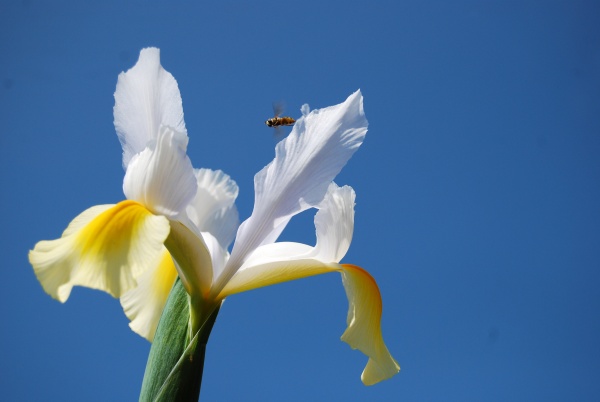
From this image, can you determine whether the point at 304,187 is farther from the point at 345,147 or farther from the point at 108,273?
the point at 108,273

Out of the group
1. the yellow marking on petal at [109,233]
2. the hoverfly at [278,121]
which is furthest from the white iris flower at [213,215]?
the hoverfly at [278,121]

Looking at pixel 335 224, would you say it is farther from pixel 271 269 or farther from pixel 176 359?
pixel 176 359

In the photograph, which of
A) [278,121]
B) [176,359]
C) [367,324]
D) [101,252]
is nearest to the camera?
[101,252]

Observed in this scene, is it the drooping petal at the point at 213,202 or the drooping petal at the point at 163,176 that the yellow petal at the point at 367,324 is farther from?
the drooping petal at the point at 163,176

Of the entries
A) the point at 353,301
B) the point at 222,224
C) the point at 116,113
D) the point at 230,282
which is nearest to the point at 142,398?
the point at 230,282

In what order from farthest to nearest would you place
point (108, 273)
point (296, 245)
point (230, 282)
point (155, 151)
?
point (296, 245)
point (230, 282)
point (155, 151)
point (108, 273)

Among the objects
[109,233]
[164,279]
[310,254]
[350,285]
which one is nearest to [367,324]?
[350,285]

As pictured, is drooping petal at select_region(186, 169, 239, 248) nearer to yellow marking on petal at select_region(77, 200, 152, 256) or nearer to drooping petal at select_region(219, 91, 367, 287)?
drooping petal at select_region(219, 91, 367, 287)
